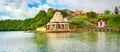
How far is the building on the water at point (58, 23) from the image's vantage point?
42.5 metres

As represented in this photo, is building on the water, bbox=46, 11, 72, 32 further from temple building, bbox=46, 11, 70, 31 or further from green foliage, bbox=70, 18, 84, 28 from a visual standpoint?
green foliage, bbox=70, 18, 84, 28

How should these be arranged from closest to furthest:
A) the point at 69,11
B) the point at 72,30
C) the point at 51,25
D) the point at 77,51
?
the point at 77,51 < the point at 72,30 < the point at 51,25 < the point at 69,11

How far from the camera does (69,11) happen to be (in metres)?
46.8

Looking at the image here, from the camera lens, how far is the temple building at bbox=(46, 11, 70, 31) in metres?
42.6

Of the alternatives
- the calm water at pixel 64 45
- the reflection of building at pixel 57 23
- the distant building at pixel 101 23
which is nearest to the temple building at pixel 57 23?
the reflection of building at pixel 57 23

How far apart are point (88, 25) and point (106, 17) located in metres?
3.65

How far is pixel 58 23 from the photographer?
43.5 metres

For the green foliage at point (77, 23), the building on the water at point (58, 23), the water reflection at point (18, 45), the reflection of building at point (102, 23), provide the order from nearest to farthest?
the water reflection at point (18, 45) → the green foliage at point (77, 23) → the reflection of building at point (102, 23) → the building on the water at point (58, 23)

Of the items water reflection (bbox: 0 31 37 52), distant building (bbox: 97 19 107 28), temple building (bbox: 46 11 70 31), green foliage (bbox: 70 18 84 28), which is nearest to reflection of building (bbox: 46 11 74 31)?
temple building (bbox: 46 11 70 31)

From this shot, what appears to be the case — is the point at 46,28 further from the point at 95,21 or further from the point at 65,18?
the point at 95,21

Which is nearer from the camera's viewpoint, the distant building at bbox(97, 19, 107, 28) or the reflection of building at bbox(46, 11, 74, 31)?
the distant building at bbox(97, 19, 107, 28)

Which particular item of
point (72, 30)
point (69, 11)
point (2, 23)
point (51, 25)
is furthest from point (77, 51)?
point (2, 23)

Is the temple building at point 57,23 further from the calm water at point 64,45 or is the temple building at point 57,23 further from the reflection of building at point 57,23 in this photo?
the calm water at point 64,45

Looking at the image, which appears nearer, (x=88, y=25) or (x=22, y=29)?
(x=88, y=25)
